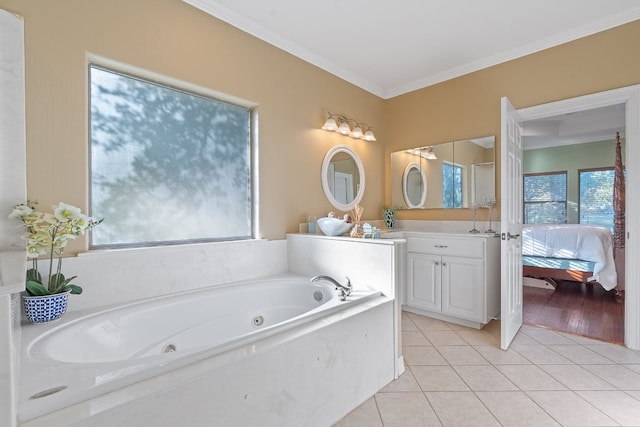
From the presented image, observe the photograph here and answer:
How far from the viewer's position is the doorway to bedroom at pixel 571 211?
3.18 m

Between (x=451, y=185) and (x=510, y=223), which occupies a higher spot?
(x=451, y=185)

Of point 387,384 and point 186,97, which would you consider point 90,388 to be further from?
point 186,97

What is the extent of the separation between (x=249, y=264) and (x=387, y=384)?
4.29 ft

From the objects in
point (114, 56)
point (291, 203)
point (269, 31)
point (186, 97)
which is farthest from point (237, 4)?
point (291, 203)

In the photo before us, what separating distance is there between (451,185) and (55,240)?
3.38m

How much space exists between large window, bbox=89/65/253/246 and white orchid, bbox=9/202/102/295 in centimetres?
32

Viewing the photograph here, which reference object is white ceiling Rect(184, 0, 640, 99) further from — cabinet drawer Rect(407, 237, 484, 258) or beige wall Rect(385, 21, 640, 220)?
cabinet drawer Rect(407, 237, 484, 258)

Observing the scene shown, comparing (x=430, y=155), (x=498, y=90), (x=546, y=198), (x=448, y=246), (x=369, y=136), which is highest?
(x=498, y=90)

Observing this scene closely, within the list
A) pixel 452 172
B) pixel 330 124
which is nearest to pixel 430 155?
pixel 452 172

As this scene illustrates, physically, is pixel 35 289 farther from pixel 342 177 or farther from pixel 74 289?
pixel 342 177

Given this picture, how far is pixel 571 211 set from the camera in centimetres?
620

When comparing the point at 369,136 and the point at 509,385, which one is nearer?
the point at 509,385

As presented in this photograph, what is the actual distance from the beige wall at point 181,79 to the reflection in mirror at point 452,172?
0.55 m

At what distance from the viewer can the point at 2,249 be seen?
0.59m
